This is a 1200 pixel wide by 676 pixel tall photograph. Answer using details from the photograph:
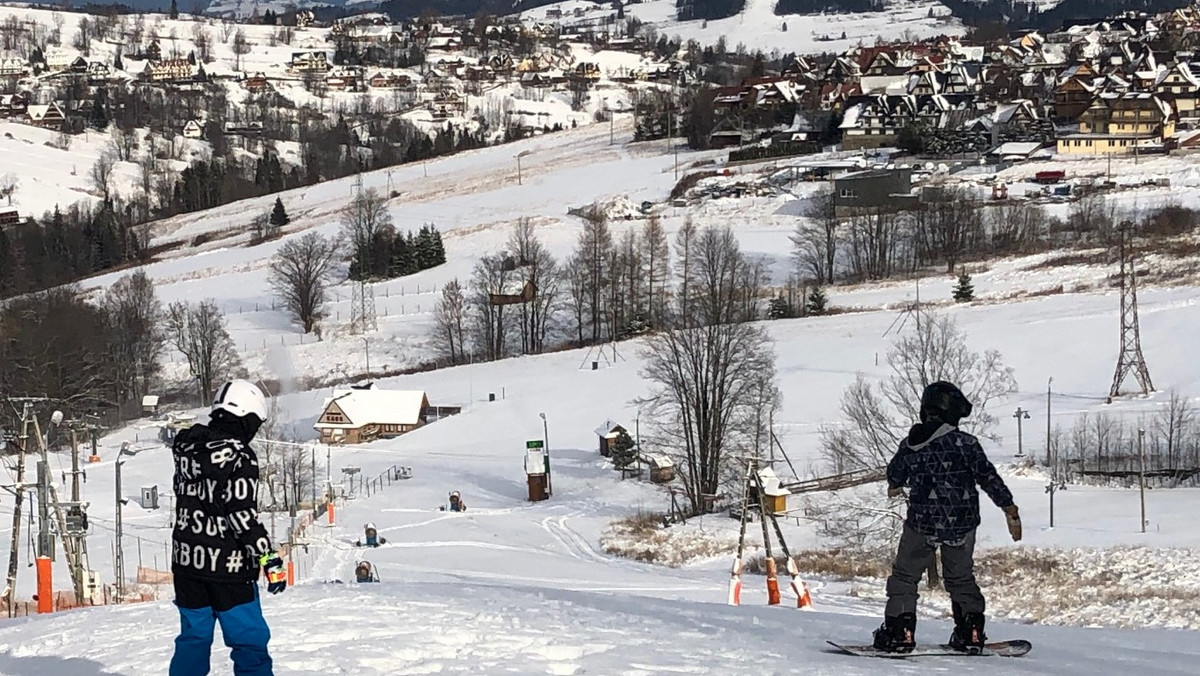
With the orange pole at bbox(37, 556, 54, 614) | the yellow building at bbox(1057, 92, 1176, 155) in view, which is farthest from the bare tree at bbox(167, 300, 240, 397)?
the yellow building at bbox(1057, 92, 1176, 155)

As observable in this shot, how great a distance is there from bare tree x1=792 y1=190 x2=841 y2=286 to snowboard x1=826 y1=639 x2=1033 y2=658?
50.9 metres

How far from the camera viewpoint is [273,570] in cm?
567

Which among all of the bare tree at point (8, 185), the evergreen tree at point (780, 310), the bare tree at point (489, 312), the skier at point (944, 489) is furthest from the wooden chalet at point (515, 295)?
the bare tree at point (8, 185)

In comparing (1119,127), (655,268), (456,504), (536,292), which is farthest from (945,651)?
(1119,127)

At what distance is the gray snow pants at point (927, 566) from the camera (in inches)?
263

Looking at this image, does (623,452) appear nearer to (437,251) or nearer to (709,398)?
(709,398)

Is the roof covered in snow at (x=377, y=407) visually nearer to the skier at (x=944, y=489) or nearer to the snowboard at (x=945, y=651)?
the snowboard at (x=945, y=651)

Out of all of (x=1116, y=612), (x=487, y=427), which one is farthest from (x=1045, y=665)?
(x=487, y=427)

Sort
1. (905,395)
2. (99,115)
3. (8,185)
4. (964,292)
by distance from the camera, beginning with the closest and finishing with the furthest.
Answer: (905,395)
(964,292)
(8,185)
(99,115)

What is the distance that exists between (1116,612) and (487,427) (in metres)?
24.6

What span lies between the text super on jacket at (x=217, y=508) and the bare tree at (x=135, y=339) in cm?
4955

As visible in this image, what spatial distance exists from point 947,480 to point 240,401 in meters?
3.51

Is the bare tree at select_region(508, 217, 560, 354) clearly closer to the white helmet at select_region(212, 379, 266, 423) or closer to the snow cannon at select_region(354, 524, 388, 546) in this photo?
the snow cannon at select_region(354, 524, 388, 546)

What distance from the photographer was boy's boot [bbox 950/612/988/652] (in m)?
6.96
